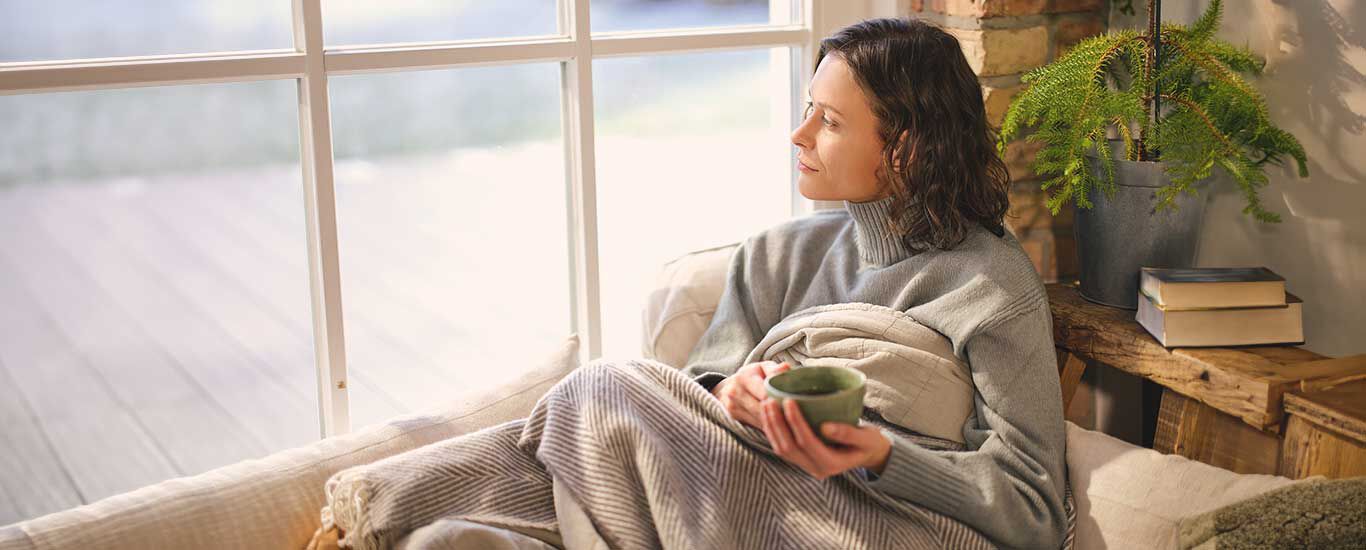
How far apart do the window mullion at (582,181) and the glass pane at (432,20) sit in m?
0.06

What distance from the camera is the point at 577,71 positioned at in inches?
77.4

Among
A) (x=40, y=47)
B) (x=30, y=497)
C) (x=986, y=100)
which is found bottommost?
(x=30, y=497)

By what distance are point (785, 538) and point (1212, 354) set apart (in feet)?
2.25

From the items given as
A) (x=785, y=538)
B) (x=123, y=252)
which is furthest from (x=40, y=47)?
(x=785, y=538)

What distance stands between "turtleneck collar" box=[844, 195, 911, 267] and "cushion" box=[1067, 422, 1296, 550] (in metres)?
0.36

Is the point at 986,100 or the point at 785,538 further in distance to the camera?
the point at 986,100

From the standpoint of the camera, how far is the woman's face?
1.65 meters

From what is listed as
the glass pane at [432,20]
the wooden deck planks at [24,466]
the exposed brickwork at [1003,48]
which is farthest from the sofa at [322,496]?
the exposed brickwork at [1003,48]

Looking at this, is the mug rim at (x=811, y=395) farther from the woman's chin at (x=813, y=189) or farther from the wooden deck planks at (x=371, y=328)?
the wooden deck planks at (x=371, y=328)

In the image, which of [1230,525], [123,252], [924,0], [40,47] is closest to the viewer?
[1230,525]

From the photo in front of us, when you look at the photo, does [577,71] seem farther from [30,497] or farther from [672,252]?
[30,497]

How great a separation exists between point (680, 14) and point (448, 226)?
0.54 meters

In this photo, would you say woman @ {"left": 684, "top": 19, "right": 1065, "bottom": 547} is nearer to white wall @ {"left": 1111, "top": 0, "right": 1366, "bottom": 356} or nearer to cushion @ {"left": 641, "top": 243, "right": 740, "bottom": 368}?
cushion @ {"left": 641, "top": 243, "right": 740, "bottom": 368}

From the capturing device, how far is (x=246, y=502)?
1.48 meters
